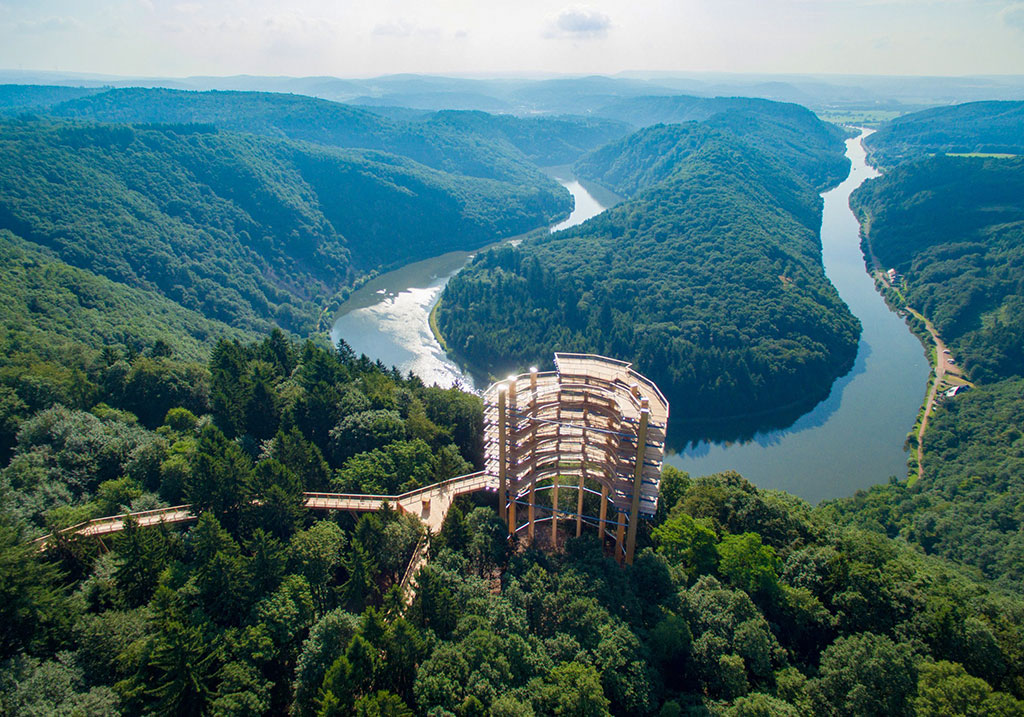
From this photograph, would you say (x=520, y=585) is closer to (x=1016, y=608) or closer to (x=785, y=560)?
(x=785, y=560)

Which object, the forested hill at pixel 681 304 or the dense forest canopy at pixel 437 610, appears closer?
the dense forest canopy at pixel 437 610

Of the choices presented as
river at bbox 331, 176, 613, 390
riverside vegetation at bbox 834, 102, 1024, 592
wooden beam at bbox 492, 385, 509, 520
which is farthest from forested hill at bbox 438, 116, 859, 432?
wooden beam at bbox 492, 385, 509, 520

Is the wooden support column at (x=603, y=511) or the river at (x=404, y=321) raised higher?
the wooden support column at (x=603, y=511)

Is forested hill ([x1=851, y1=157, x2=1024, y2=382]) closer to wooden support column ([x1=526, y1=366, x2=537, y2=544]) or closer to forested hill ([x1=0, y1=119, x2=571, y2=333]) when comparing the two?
wooden support column ([x1=526, y1=366, x2=537, y2=544])

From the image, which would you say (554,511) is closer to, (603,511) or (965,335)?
(603,511)

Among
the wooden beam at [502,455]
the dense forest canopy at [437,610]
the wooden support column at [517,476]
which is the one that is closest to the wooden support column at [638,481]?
the dense forest canopy at [437,610]

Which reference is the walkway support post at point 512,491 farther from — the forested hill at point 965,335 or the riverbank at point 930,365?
the riverbank at point 930,365

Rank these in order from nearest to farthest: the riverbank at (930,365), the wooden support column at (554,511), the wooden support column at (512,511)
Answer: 1. the wooden support column at (512,511)
2. the wooden support column at (554,511)
3. the riverbank at (930,365)

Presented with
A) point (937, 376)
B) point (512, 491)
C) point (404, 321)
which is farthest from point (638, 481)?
point (937, 376)
